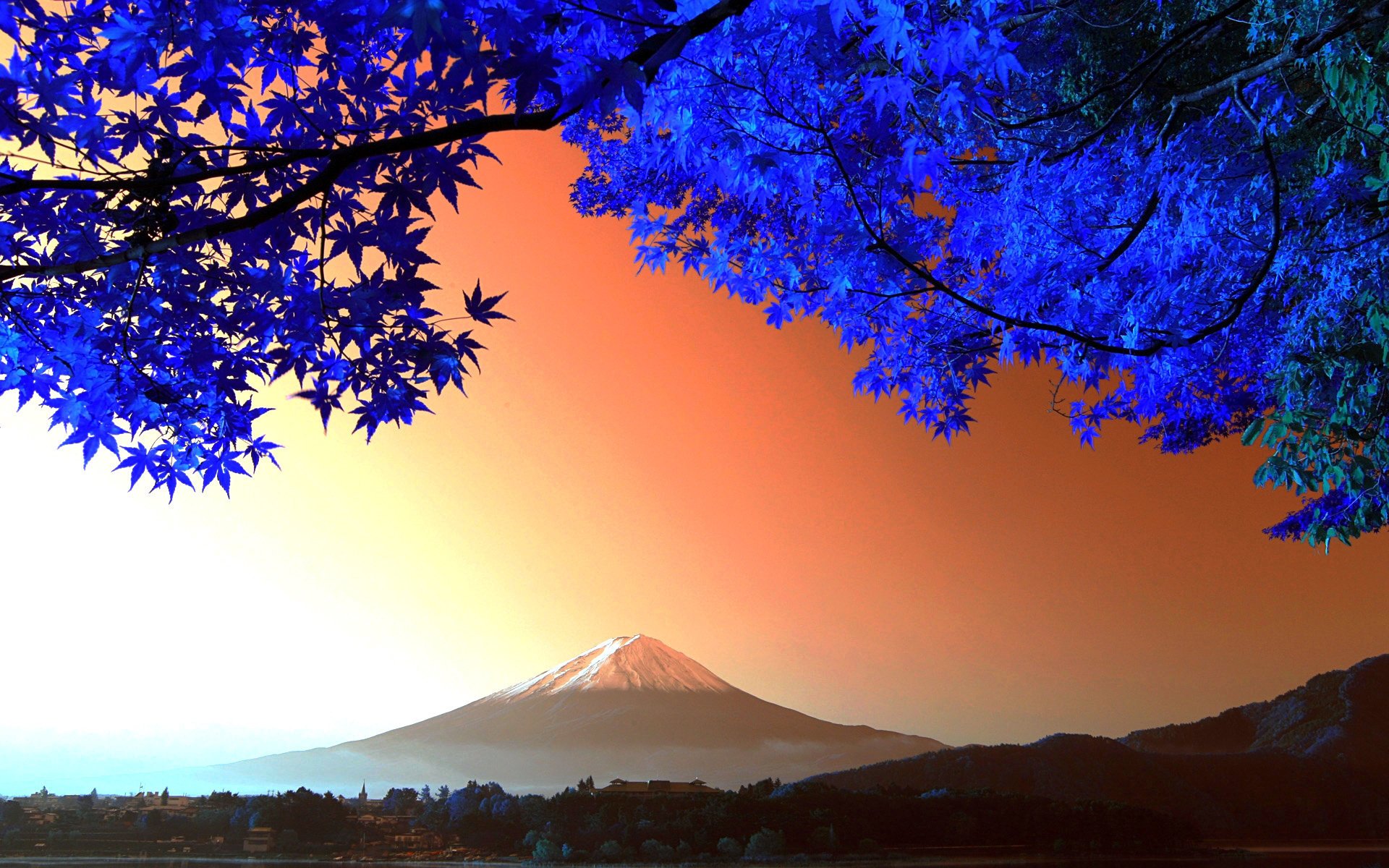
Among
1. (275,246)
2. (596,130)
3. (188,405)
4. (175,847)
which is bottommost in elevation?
(175,847)

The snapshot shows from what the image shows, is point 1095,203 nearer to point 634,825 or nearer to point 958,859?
point 958,859

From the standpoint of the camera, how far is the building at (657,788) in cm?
1281

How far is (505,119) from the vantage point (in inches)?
81.7

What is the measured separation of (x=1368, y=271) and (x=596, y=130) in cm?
611

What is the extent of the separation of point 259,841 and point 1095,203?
642 inches

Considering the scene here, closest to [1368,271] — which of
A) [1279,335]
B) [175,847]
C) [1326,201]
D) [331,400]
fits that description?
[1326,201]

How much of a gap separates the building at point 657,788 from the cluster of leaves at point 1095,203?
358 inches

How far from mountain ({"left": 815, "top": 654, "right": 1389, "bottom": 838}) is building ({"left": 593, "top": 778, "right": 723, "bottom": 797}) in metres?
1.94

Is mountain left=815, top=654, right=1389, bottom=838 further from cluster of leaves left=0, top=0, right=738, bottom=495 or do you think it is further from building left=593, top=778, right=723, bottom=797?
cluster of leaves left=0, top=0, right=738, bottom=495

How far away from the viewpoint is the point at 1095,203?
17.4 feet

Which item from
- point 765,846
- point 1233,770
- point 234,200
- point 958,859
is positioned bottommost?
point 958,859

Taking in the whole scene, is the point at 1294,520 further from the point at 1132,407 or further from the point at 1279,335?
the point at 1279,335

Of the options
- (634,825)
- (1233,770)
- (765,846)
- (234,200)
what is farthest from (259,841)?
(1233,770)

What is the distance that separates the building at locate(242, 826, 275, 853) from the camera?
1415 cm
